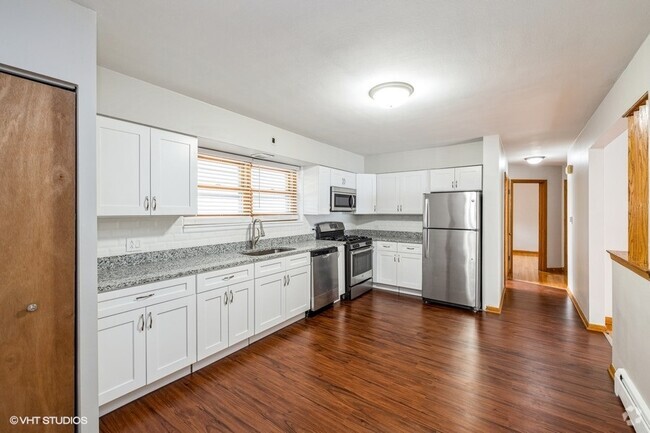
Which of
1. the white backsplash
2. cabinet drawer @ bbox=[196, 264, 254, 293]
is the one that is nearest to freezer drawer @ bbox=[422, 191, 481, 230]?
the white backsplash

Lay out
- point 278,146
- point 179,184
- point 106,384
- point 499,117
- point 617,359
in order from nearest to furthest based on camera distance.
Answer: point 106,384, point 617,359, point 179,184, point 499,117, point 278,146

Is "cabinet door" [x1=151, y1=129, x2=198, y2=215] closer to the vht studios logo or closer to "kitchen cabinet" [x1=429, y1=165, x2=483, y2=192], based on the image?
the vht studios logo

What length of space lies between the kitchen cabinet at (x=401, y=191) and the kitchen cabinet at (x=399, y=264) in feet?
2.08

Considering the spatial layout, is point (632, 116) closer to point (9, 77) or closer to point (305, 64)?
point (305, 64)

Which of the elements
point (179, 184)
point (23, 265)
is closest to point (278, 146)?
point (179, 184)

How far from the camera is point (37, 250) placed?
1481 mm

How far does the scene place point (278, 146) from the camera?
12.2 feet

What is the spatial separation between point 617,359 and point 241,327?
3212mm

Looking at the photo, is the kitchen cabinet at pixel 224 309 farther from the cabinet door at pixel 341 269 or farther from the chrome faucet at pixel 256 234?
the cabinet door at pixel 341 269

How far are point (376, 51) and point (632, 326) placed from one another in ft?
8.52

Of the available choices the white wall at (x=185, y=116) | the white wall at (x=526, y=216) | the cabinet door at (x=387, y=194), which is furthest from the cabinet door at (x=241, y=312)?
the white wall at (x=526, y=216)

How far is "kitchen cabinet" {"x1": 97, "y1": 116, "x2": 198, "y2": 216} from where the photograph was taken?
7.13 ft

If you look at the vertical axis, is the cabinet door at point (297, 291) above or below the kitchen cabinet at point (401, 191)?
below

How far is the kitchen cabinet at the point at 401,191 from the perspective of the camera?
16.0ft
